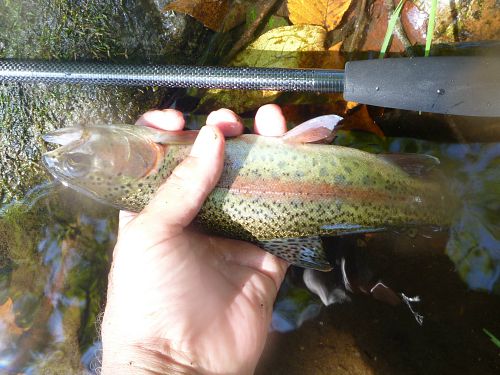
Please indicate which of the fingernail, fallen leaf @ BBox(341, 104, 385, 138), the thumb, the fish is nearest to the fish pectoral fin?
the fish

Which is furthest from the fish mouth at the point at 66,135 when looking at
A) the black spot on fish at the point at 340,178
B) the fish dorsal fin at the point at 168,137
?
the black spot on fish at the point at 340,178

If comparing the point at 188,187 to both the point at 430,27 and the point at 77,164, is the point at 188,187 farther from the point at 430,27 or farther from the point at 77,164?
the point at 430,27

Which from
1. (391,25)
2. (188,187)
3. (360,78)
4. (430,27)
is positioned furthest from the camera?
(391,25)

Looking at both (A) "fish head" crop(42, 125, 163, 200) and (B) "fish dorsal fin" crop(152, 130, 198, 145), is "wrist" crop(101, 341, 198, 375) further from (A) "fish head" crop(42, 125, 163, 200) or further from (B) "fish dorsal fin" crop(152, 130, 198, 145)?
(B) "fish dorsal fin" crop(152, 130, 198, 145)

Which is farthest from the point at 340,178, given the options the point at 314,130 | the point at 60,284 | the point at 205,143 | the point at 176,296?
the point at 60,284

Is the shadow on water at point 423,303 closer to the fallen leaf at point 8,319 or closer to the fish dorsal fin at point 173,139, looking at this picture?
the fish dorsal fin at point 173,139

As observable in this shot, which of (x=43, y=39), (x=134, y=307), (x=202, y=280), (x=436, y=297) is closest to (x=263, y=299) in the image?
(x=202, y=280)
